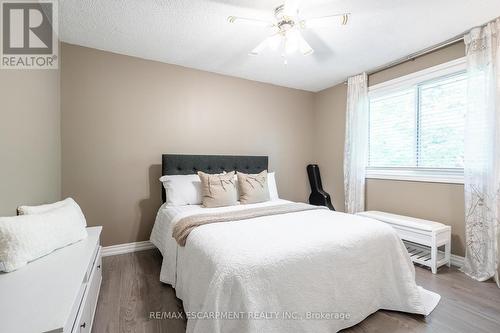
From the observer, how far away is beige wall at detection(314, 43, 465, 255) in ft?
8.06

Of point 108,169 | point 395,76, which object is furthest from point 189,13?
point 395,76

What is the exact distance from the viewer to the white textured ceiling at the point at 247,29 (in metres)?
1.87

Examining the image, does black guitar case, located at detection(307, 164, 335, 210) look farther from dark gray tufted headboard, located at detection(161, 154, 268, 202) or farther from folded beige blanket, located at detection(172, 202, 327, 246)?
folded beige blanket, located at detection(172, 202, 327, 246)

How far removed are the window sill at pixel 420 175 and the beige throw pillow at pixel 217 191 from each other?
207 cm

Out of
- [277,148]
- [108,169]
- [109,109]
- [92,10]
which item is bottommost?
[108,169]

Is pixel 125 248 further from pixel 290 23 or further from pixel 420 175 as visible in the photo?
pixel 420 175

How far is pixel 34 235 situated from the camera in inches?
52.7

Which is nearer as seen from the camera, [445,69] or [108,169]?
[445,69]

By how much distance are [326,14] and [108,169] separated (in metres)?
2.80

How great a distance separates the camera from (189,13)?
197cm

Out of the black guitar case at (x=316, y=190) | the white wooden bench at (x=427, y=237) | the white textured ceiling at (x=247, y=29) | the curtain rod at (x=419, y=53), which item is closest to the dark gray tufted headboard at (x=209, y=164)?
the black guitar case at (x=316, y=190)

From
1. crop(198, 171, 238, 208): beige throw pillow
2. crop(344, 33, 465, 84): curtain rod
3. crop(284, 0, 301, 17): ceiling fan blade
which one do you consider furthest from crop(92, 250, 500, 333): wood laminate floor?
crop(344, 33, 465, 84): curtain rod

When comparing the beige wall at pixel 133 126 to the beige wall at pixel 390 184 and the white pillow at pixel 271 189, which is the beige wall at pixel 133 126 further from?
the beige wall at pixel 390 184

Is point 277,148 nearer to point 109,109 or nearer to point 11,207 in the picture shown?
point 109,109
